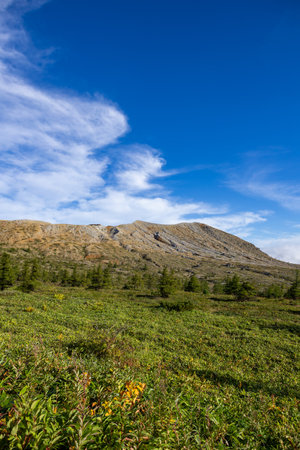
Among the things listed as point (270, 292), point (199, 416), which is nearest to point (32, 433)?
point (199, 416)

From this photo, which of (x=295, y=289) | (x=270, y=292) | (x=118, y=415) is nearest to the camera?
(x=118, y=415)

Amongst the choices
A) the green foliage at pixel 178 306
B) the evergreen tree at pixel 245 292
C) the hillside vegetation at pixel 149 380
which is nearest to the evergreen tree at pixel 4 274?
the hillside vegetation at pixel 149 380

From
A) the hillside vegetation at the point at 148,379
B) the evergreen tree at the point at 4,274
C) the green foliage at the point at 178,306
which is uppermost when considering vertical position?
the hillside vegetation at the point at 148,379

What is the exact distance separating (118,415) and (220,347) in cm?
1369

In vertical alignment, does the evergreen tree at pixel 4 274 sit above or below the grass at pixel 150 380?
below

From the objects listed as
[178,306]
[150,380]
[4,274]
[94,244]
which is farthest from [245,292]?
[94,244]

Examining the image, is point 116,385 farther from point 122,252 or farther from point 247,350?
point 122,252

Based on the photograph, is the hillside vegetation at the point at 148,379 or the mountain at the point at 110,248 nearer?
the hillside vegetation at the point at 148,379

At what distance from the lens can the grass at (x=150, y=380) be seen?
117 inches

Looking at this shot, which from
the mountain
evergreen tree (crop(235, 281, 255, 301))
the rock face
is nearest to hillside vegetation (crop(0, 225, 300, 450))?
evergreen tree (crop(235, 281, 255, 301))

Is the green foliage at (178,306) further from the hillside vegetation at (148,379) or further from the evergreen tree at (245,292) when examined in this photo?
the evergreen tree at (245,292)

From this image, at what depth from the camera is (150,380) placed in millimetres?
6969

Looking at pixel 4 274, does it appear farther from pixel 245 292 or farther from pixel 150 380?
pixel 245 292

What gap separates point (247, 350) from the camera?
47.1 ft
